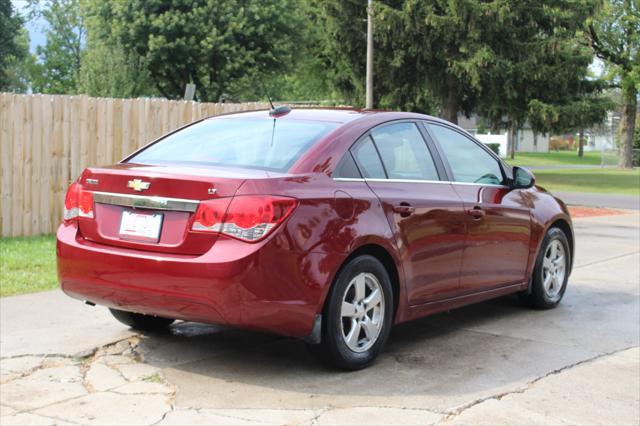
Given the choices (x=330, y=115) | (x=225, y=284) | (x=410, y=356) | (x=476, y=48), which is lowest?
(x=410, y=356)

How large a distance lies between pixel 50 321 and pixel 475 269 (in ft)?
10.5

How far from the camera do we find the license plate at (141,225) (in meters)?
4.96

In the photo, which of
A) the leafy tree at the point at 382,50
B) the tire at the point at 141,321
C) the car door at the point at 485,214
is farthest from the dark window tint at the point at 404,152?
the leafy tree at the point at 382,50

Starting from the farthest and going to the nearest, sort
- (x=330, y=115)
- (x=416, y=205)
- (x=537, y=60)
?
1. (x=537, y=60)
2. (x=330, y=115)
3. (x=416, y=205)

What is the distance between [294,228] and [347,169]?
29.1 inches

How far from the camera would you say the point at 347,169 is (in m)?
5.38

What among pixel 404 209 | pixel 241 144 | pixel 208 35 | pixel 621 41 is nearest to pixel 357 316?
pixel 404 209

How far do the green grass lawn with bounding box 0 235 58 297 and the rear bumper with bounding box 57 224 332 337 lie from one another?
2892 mm

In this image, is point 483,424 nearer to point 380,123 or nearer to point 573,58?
point 380,123

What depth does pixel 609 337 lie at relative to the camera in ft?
21.4

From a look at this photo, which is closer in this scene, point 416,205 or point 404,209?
point 404,209

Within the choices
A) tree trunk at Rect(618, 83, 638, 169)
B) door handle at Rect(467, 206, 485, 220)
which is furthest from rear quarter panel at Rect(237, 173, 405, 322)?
tree trunk at Rect(618, 83, 638, 169)

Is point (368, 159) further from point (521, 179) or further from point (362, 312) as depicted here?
point (521, 179)

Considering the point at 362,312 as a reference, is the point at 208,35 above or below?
above
